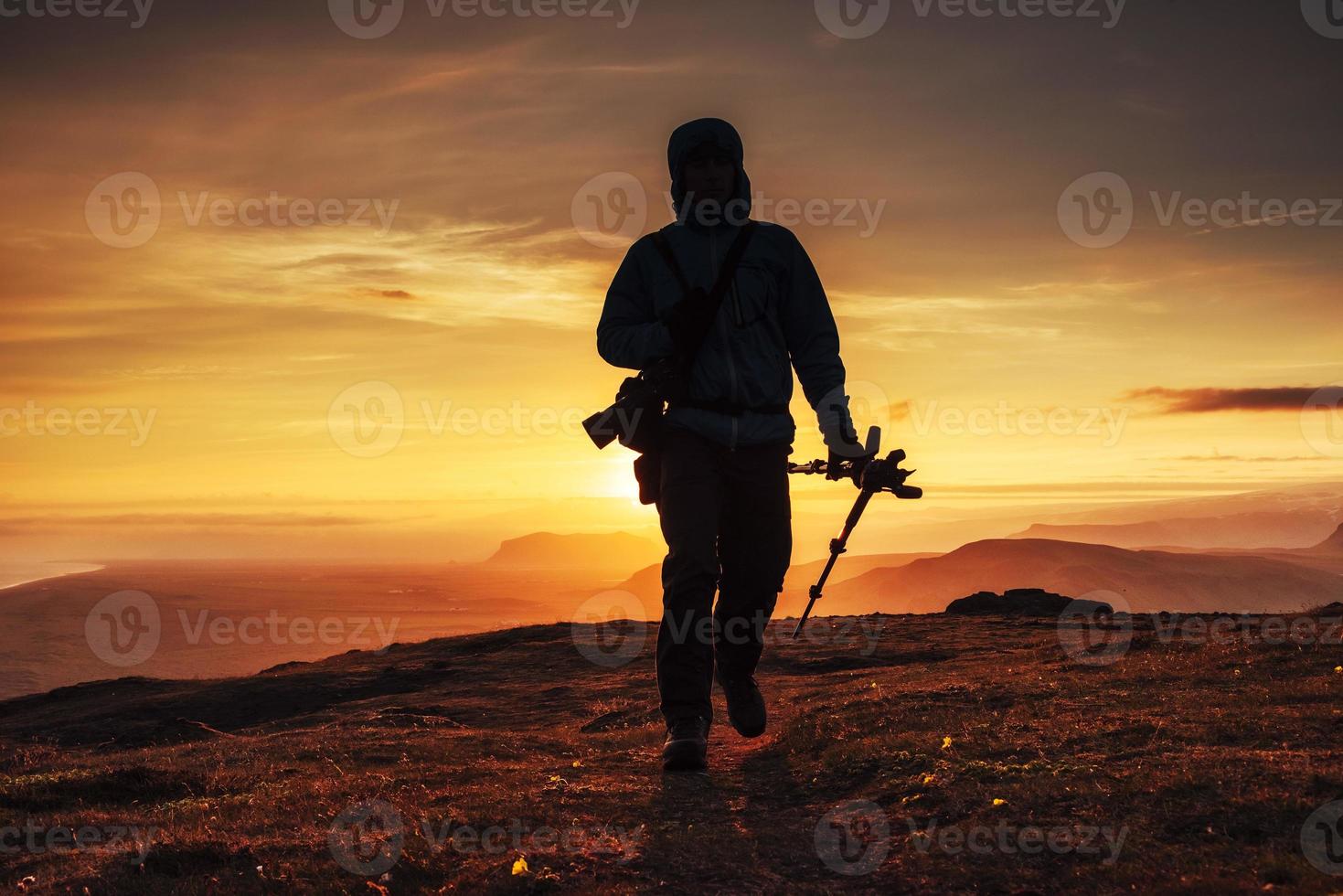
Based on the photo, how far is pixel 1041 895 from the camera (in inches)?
159

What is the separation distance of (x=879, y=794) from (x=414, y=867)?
8.30 feet

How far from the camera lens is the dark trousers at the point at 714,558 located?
7.14 m

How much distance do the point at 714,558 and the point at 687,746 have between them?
1.29 meters

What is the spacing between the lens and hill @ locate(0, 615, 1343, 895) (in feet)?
14.6

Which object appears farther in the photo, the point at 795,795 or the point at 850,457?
the point at 850,457

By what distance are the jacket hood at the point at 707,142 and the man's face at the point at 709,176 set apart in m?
0.05

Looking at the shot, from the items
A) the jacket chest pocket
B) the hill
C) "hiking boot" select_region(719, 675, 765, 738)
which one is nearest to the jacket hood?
the jacket chest pocket

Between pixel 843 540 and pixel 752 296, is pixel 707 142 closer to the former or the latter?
pixel 752 296

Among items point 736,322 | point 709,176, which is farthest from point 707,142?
point 736,322

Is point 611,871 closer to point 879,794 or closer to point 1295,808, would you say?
point 879,794

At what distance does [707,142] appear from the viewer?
A: 7.53m

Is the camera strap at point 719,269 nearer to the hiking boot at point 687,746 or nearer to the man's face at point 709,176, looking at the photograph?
the man's face at point 709,176

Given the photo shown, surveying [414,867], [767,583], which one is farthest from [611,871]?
[767,583]

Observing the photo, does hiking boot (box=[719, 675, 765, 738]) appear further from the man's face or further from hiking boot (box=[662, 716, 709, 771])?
the man's face
